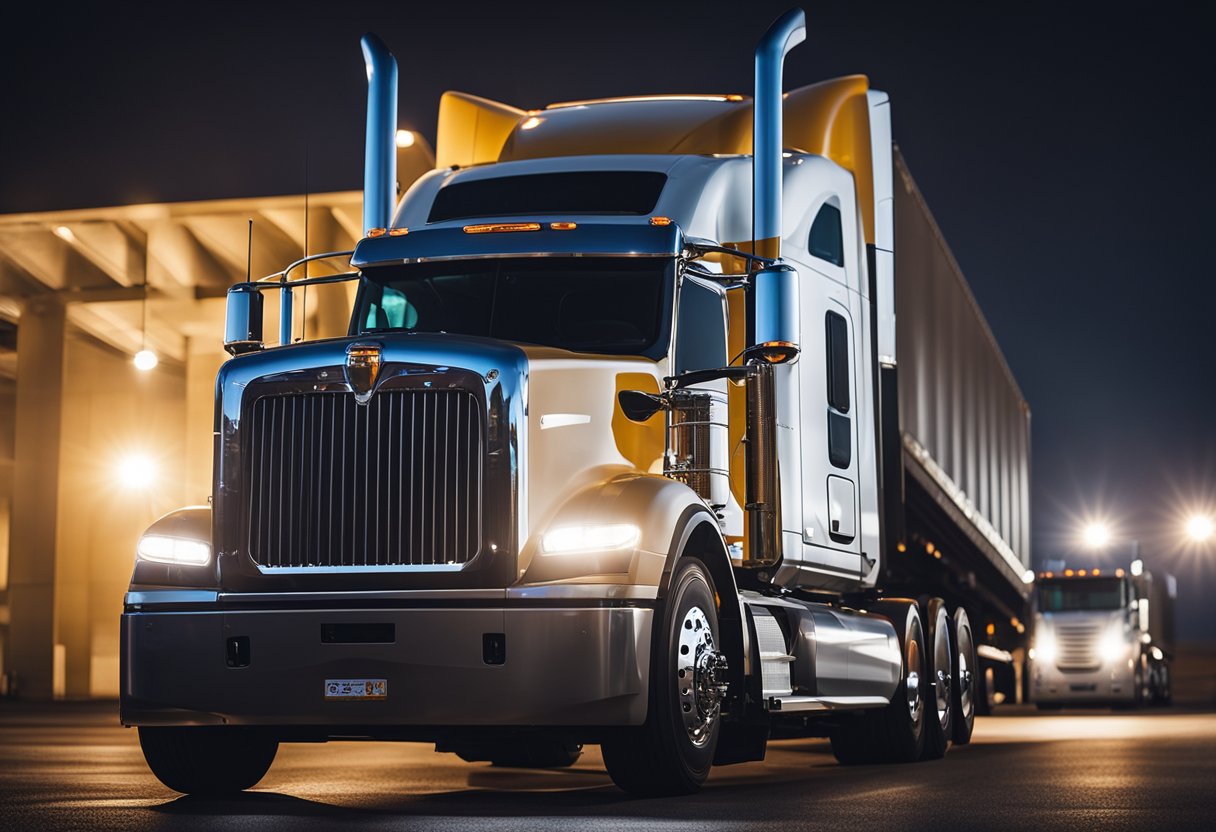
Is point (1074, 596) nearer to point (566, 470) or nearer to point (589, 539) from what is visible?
point (566, 470)

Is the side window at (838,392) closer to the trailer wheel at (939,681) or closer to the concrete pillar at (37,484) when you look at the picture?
the trailer wheel at (939,681)

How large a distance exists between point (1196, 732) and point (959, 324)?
4780mm

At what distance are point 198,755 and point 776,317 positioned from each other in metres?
3.68

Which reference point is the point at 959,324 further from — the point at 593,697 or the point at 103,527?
the point at 103,527

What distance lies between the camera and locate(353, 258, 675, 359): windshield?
9977mm

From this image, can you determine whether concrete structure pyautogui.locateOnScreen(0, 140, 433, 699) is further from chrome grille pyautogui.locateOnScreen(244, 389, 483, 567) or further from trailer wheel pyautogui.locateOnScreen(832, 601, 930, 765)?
chrome grille pyautogui.locateOnScreen(244, 389, 483, 567)

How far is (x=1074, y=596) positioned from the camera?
35.4 meters

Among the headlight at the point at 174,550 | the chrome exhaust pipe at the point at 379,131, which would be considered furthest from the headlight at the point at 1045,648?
the headlight at the point at 174,550

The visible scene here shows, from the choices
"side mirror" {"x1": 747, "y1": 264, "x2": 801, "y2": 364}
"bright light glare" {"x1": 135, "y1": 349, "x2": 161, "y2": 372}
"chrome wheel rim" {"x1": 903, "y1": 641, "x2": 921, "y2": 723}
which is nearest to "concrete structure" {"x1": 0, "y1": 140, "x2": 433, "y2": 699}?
"bright light glare" {"x1": 135, "y1": 349, "x2": 161, "y2": 372}

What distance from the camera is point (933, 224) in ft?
54.9

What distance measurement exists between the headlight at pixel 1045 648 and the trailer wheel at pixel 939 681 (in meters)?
20.2

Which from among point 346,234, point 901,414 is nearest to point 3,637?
point 346,234

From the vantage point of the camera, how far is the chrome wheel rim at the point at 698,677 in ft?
30.1

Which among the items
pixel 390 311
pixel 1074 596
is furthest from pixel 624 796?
pixel 1074 596
